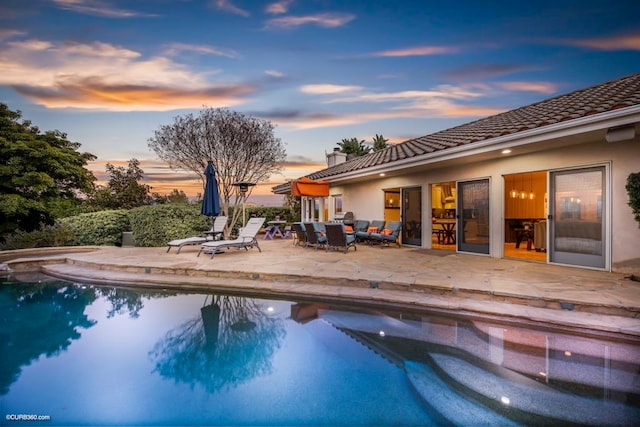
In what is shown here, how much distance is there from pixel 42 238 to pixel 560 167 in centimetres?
1616

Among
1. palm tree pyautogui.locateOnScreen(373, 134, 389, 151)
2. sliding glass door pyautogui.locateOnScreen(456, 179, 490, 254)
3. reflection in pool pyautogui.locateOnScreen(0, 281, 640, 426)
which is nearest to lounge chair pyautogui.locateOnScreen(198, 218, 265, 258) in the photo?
reflection in pool pyautogui.locateOnScreen(0, 281, 640, 426)

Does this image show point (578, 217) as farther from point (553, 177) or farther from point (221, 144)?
point (221, 144)

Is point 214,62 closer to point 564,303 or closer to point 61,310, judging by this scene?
point 61,310

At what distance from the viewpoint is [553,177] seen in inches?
280

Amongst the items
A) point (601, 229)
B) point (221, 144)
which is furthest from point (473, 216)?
point (221, 144)

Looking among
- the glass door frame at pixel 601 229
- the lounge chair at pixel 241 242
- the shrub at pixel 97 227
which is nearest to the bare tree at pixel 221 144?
the shrub at pixel 97 227

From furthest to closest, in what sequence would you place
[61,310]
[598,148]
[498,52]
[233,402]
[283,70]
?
[283,70]
[498,52]
[598,148]
[61,310]
[233,402]

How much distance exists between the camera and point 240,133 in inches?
568

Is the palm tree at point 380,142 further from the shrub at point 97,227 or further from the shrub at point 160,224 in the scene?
the shrub at point 97,227

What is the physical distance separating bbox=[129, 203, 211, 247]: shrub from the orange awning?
4112 millimetres

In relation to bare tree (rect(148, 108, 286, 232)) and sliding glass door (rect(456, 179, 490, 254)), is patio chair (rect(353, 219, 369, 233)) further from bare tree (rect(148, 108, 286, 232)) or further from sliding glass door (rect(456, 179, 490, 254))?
bare tree (rect(148, 108, 286, 232))

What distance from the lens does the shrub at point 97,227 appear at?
1175 cm

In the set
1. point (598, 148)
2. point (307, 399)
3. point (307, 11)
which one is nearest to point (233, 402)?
point (307, 399)

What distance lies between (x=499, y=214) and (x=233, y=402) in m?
8.13
